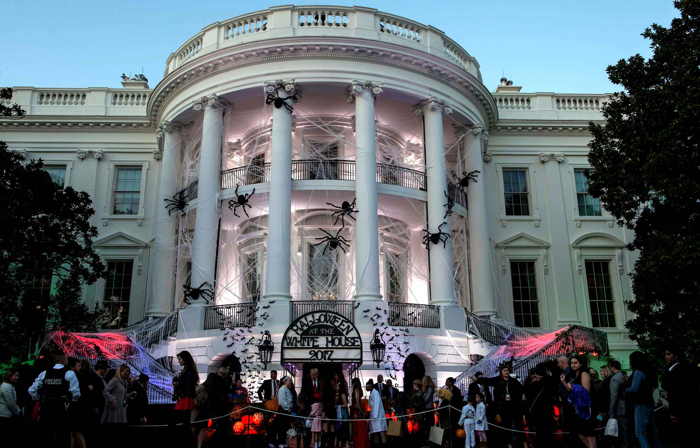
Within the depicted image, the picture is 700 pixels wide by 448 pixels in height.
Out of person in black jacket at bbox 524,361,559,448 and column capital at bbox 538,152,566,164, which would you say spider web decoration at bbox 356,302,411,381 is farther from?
column capital at bbox 538,152,566,164

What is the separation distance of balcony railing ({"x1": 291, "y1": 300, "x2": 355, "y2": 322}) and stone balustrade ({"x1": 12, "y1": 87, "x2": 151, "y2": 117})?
12.1 m

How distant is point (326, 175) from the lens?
20.7 m

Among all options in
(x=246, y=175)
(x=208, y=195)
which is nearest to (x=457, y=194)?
(x=246, y=175)

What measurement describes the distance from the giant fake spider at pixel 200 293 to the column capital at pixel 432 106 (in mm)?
8580

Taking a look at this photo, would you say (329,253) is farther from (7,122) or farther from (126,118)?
(7,122)

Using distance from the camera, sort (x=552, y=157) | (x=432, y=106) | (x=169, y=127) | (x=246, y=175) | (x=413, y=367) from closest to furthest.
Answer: (x=413, y=367) < (x=432, y=106) < (x=246, y=175) < (x=169, y=127) < (x=552, y=157)

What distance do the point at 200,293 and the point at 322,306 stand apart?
11.6ft

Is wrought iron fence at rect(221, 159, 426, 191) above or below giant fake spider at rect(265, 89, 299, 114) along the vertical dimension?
below

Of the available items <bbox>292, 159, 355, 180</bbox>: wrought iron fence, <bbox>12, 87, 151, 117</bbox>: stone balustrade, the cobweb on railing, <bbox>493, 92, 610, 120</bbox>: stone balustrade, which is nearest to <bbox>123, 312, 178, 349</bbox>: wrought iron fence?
the cobweb on railing

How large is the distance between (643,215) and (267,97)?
10993mm

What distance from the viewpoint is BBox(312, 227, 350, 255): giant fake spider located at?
1892 cm

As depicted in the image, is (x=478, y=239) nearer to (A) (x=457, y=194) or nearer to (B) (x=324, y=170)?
(A) (x=457, y=194)

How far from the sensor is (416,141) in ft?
75.8

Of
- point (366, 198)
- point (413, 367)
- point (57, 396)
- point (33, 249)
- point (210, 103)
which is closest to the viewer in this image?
point (57, 396)
